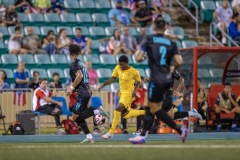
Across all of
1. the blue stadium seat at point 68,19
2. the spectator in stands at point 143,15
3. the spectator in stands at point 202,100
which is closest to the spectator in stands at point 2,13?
the blue stadium seat at point 68,19

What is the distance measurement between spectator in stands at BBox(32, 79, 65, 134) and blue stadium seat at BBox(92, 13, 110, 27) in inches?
255

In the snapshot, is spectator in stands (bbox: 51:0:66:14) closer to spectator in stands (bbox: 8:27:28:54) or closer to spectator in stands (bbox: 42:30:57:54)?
spectator in stands (bbox: 42:30:57:54)

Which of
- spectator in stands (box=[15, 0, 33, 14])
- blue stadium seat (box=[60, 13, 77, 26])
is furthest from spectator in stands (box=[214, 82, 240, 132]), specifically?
spectator in stands (box=[15, 0, 33, 14])

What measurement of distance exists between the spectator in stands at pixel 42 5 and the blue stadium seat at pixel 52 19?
255 mm

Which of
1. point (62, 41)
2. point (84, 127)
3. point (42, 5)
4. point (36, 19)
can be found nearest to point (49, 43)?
point (62, 41)

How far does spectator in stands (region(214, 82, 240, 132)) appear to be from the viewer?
2678cm

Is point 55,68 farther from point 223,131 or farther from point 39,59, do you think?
point 223,131

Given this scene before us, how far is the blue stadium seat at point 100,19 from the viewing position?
3216cm

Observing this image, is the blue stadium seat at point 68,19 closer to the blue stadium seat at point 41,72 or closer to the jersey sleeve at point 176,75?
the blue stadium seat at point 41,72

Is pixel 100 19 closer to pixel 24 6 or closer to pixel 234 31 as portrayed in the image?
pixel 24 6

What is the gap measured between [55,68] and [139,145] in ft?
42.7

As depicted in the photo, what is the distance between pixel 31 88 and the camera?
27.2 m

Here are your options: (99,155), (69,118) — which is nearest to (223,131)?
(69,118)

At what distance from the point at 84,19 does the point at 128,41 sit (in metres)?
2.05
